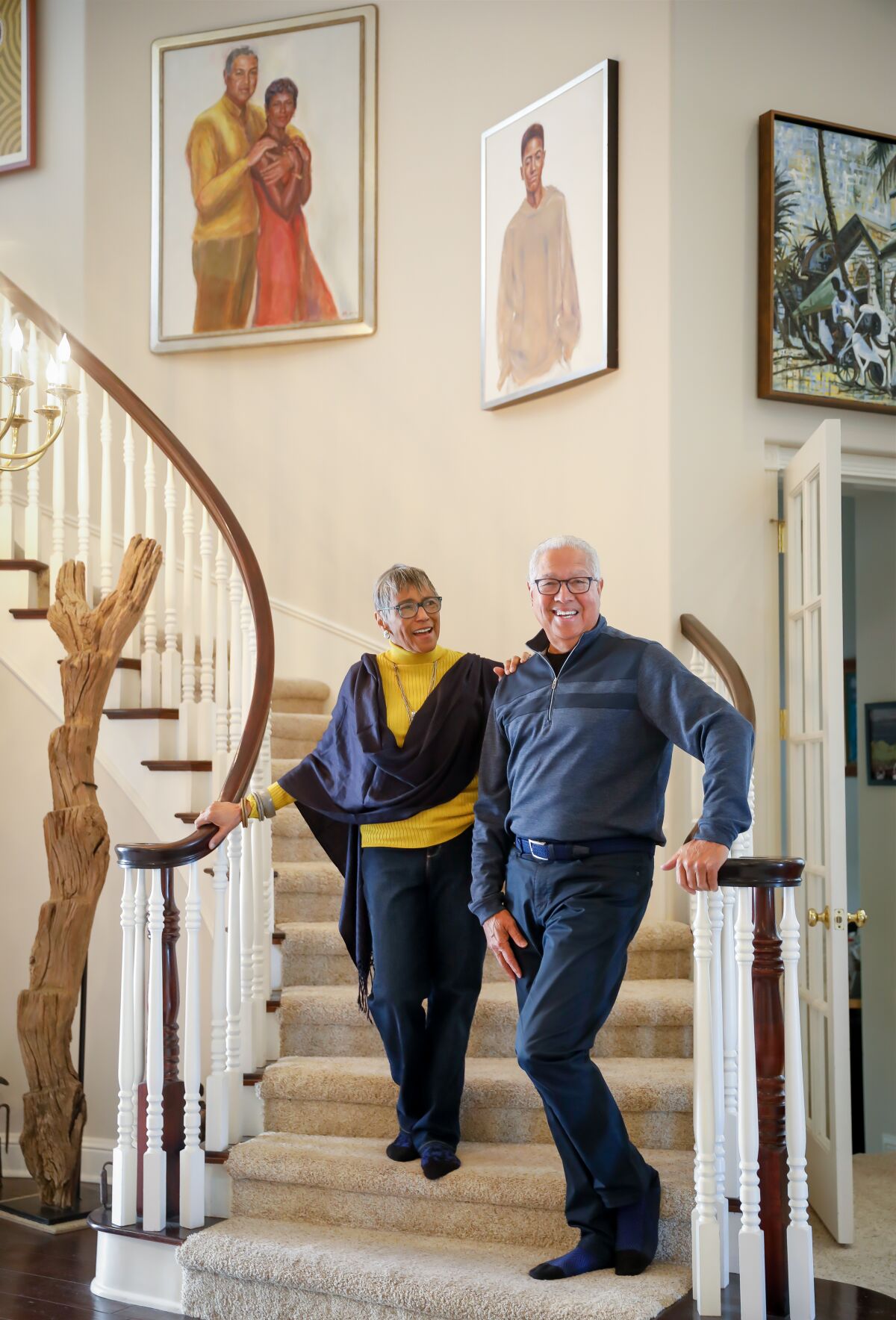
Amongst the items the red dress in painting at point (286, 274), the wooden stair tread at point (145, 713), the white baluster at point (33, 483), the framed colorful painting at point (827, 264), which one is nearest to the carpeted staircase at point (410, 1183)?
the wooden stair tread at point (145, 713)

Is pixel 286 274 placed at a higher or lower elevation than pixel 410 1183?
higher

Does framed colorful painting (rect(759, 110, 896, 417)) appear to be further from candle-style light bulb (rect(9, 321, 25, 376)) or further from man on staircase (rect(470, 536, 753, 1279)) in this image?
candle-style light bulb (rect(9, 321, 25, 376))

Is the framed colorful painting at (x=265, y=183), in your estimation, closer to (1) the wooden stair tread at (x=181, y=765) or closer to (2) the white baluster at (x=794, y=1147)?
(1) the wooden stair tread at (x=181, y=765)

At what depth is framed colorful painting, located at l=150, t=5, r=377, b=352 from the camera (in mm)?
5215

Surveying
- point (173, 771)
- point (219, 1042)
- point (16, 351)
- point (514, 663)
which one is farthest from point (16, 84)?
point (219, 1042)

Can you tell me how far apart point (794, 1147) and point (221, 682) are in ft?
7.59

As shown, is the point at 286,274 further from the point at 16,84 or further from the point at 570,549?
the point at 570,549

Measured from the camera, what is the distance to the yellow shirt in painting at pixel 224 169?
5.41 meters

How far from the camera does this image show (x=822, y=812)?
3684mm

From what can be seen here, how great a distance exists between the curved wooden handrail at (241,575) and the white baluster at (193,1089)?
0.36 feet

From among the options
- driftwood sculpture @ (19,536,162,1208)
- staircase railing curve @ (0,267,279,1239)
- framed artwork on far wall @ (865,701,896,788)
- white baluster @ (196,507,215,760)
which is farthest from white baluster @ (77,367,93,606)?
framed artwork on far wall @ (865,701,896,788)

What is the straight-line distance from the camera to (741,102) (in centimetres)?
426

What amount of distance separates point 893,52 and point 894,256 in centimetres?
75

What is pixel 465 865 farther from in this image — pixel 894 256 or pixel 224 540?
pixel 894 256
